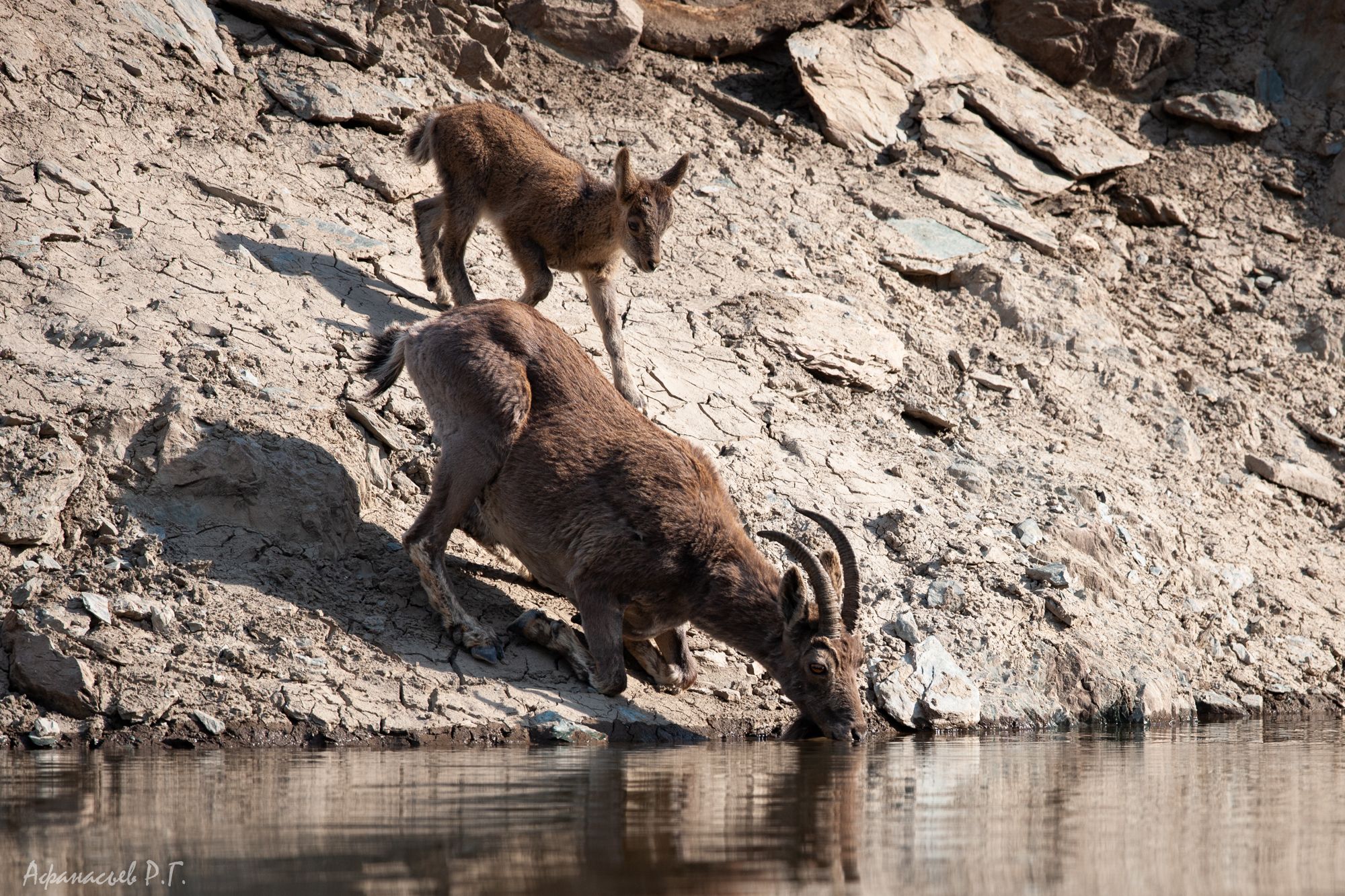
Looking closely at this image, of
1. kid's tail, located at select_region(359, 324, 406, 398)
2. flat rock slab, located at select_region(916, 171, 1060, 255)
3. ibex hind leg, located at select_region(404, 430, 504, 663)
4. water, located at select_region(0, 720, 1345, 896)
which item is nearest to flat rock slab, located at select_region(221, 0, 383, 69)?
kid's tail, located at select_region(359, 324, 406, 398)

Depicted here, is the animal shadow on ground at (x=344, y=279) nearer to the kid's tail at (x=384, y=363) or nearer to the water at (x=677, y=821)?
the kid's tail at (x=384, y=363)

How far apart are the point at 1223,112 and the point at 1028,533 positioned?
9.19 m

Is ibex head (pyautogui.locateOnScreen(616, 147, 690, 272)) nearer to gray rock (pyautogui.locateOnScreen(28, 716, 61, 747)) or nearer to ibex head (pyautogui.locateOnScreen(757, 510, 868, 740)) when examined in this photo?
ibex head (pyautogui.locateOnScreen(757, 510, 868, 740))

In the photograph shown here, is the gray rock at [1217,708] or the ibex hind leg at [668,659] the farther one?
the gray rock at [1217,708]

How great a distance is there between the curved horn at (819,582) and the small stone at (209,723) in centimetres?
Answer: 318

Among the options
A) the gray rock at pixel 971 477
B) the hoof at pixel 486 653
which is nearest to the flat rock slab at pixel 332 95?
the gray rock at pixel 971 477

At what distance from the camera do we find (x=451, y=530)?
28.8 feet

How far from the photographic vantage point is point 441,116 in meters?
11.5

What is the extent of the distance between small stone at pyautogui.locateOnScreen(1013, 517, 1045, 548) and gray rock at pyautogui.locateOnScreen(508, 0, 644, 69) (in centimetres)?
797

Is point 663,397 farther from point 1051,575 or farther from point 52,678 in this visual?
point 52,678

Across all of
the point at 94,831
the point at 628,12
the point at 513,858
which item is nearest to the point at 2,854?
the point at 94,831

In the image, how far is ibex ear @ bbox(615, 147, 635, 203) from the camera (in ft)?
36.7

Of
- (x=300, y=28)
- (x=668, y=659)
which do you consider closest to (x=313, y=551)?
(x=668, y=659)

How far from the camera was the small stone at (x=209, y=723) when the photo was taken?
7395mm
